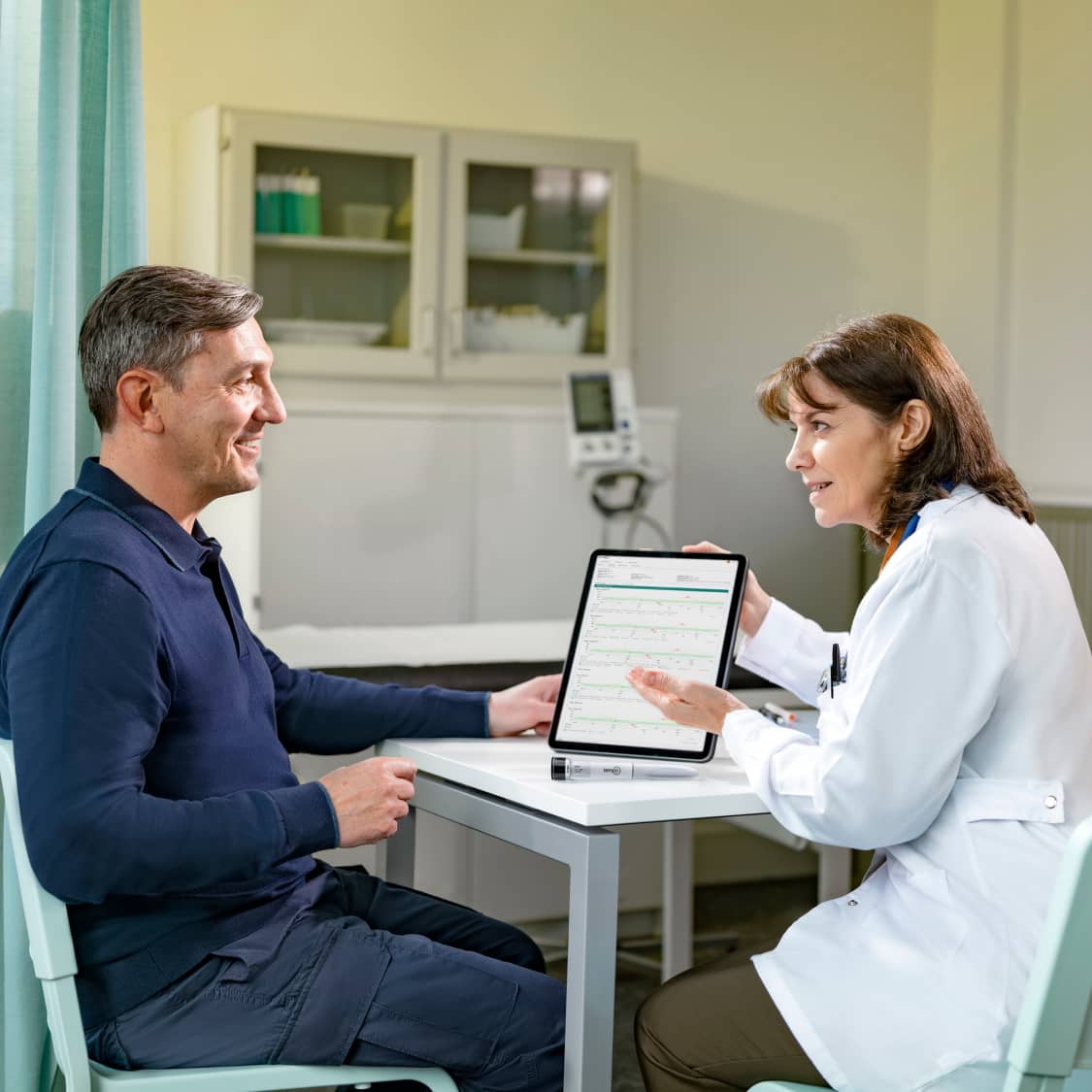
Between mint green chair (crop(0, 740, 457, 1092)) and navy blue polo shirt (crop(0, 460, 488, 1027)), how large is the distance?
0.03 m

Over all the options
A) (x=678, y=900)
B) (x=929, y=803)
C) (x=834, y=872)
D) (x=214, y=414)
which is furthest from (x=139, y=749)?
(x=834, y=872)

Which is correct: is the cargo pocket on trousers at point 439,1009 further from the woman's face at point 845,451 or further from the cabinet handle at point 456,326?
the cabinet handle at point 456,326

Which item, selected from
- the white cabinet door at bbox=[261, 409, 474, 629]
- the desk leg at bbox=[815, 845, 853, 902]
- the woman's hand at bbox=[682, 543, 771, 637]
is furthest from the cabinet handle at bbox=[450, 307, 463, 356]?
the woman's hand at bbox=[682, 543, 771, 637]

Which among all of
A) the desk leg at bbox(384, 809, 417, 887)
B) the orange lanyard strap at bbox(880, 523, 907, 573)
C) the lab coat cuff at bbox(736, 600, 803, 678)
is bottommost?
the desk leg at bbox(384, 809, 417, 887)

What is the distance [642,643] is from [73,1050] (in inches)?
31.6

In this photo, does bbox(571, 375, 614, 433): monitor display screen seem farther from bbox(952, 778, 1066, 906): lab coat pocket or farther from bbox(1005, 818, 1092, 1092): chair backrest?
bbox(1005, 818, 1092, 1092): chair backrest

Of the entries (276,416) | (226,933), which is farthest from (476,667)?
(226,933)

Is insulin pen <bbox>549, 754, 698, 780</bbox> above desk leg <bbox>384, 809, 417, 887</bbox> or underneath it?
above

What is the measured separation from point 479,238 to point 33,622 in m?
3.08

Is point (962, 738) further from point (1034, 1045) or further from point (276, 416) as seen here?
point (276, 416)

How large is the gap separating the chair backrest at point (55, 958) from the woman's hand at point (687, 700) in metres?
0.69

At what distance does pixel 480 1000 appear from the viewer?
5.23ft

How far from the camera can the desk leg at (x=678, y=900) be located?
9.75 ft

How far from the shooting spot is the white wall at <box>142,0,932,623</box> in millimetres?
4504
